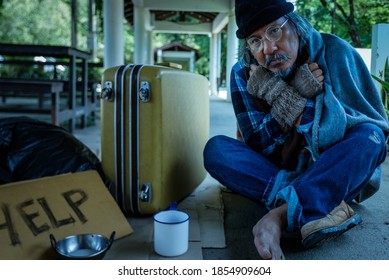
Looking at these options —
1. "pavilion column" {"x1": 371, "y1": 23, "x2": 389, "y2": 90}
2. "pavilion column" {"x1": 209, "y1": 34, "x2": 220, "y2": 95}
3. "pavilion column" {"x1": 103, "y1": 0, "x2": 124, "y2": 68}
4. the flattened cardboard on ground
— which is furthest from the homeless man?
"pavilion column" {"x1": 209, "y1": 34, "x2": 220, "y2": 95}

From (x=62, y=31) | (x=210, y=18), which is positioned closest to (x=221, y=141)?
(x=210, y=18)

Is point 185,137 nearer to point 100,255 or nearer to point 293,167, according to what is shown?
point 293,167

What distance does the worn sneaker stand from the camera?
1077mm

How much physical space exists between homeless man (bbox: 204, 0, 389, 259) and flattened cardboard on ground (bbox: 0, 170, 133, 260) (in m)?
0.40

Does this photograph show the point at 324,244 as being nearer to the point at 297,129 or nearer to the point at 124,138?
the point at 297,129

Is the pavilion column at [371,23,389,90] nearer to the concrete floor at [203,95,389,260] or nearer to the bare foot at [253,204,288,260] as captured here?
the concrete floor at [203,95,389,260]

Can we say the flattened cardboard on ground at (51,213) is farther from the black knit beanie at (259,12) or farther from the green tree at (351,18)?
the green tree at (351,18)

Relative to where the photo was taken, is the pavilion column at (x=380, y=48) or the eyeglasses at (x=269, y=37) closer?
the eyeglasses at (x=269, y=37)

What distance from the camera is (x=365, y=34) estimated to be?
420 cm

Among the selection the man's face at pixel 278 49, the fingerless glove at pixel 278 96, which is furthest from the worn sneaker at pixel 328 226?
the man's face at pixel 278 49

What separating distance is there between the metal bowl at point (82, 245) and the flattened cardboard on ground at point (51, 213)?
66mm

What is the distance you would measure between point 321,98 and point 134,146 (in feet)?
2.11

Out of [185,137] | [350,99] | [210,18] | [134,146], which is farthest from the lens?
[210,18]

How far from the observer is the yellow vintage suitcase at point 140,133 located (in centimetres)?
134
